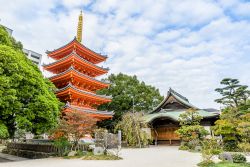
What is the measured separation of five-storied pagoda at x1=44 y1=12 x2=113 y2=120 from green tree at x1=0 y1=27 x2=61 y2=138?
632 centimetres

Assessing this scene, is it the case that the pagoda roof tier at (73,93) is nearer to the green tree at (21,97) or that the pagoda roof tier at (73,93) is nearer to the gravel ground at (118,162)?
the green tree at (21,97)

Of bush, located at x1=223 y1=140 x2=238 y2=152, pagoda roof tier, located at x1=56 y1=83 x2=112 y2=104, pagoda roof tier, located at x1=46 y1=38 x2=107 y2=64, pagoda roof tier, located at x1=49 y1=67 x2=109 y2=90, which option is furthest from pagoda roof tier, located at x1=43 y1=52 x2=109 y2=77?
bush, located at x1=223 y1=140 x2=238 y2=152

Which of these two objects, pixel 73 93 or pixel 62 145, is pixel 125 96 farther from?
pixel 62 145

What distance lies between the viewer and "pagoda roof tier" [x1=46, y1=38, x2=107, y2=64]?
21.6 metres

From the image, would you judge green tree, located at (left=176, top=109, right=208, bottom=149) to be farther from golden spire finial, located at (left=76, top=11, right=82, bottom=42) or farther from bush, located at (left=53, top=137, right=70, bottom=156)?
golden spire finial, located at (left=76, top=11, right=82, bottom=42)

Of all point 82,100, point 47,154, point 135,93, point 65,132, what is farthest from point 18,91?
point 135,93

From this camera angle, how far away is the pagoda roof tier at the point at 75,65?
20.6 meters

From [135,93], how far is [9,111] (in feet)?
71.7

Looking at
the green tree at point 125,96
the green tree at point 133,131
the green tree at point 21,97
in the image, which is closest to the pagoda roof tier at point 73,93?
the green tree at point 133,131

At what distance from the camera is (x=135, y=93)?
31406 mm

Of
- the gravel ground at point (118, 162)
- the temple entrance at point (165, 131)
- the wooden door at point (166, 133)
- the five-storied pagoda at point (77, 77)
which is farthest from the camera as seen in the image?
the wooden door at point (166, 133)

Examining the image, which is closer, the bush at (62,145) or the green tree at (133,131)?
the bush at (62,145)

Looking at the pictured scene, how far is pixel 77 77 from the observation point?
20438mm

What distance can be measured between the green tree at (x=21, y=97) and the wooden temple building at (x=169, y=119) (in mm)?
13058
